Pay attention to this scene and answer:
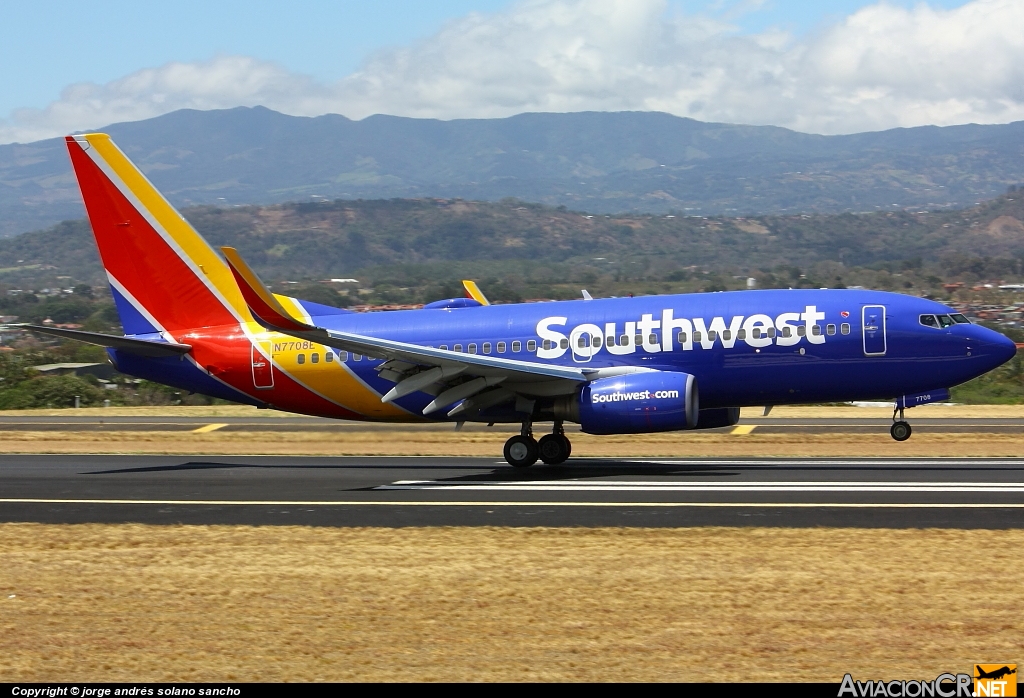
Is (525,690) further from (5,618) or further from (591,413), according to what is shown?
(591,413)

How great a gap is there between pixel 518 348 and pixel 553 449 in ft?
8.38

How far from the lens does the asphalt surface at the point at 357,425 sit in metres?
37.8

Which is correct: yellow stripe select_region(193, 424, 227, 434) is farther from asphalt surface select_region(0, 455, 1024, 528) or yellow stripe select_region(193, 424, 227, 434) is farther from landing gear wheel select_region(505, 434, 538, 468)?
landing gear wheel select_region(505, 434, 538, 468)

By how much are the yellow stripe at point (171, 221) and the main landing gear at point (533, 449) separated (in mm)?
7922

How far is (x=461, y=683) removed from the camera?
35.7 feet

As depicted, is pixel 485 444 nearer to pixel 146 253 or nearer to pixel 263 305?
pixel 146 253

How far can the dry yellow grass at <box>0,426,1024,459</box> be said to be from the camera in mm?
31891

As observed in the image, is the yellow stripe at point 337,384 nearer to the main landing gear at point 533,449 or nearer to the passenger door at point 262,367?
the passenger door at point 262,367

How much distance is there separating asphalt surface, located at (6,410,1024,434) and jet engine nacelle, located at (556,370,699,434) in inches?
401

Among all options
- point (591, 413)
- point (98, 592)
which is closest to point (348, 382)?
point (591, 413)

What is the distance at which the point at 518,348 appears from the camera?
2856 cm

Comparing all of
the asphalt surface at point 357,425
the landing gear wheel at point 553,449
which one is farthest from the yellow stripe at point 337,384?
the asphalt surface at point 357,425

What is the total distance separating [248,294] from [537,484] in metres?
7.20

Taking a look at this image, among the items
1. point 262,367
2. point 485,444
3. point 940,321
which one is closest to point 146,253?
point 262,367
